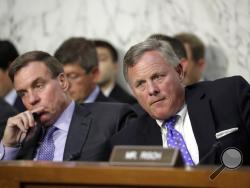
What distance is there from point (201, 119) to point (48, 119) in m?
0.85

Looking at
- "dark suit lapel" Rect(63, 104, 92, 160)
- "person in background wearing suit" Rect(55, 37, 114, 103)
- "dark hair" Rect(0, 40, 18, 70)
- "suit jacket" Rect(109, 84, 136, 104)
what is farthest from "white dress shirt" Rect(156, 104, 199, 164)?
"dark hair" Rect(0, 40, 18, 70)

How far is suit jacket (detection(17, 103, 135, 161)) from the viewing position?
338 cm

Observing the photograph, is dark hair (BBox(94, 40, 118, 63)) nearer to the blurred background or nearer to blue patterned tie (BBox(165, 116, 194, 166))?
the blurred background

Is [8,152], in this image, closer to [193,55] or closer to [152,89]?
[152,89]

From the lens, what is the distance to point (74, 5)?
5547 millimetres

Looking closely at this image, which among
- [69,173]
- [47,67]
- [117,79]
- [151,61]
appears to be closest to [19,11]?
[117,79]

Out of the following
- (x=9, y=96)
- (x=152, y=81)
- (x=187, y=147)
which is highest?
(x=152, y=81)

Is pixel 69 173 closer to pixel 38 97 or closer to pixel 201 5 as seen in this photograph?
pixel 38 97

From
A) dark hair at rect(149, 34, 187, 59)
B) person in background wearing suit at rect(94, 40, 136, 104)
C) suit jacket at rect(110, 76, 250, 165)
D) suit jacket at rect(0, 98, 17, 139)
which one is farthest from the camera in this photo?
person in background wearing suit at rect(94, 40, 136, 104)

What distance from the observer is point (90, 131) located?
139 inches

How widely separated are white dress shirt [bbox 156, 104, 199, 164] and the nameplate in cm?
95

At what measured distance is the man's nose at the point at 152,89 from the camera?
10.6ft

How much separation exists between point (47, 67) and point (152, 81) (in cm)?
69

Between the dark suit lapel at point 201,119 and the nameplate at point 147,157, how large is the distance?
84 centimetres
